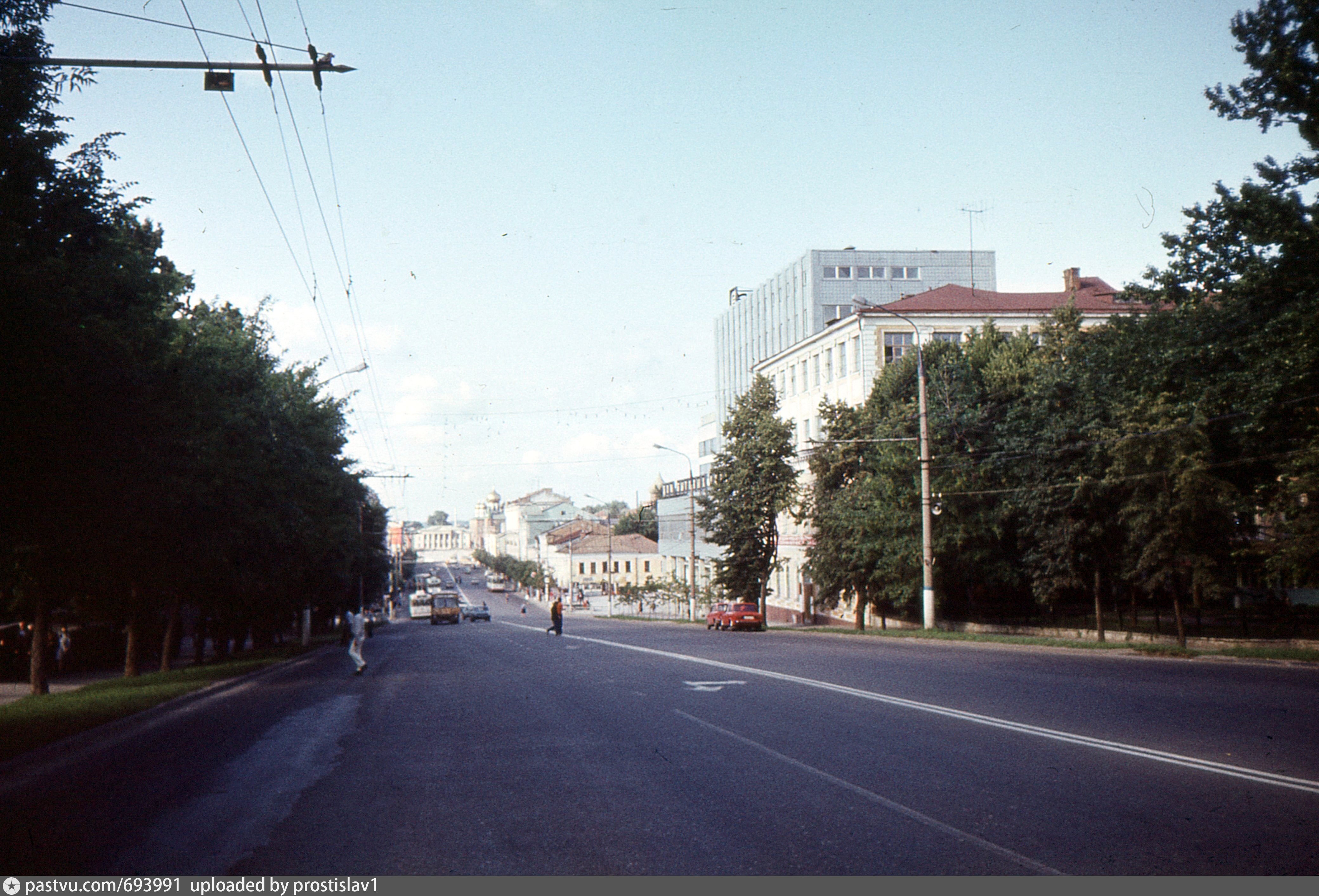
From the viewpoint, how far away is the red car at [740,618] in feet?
174

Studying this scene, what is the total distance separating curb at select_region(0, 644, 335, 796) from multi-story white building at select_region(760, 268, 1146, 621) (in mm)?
41329

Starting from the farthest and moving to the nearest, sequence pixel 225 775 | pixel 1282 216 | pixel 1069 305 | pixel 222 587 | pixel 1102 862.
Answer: pixel 1069 305
pixel 222 587
pixel 1282 216
pixel 225 775
pixel 1102 862

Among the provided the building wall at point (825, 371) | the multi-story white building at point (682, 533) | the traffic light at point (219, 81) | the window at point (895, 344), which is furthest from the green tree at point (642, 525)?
the traffic light at point (219, 81)

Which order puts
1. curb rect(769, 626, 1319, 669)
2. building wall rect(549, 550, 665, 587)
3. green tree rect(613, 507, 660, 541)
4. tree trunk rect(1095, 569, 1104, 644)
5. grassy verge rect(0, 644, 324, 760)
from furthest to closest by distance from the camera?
1. green tree rect(613, 507, 660, 541)
2. building wall rect(549, 550, 665, 587)
3. tree trunk rect(1095, 569, 1104, 644)
4. curb rect(769, 626, 1319, 669)
5. grassy verge rect(0, 644, 324, 760)

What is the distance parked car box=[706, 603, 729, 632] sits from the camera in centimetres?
5416

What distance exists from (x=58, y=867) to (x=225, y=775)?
161 inches

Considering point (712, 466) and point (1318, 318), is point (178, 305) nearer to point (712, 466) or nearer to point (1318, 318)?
point (1318, 318)

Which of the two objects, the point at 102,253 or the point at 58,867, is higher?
the point at 102,253

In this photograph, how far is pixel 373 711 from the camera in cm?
1716

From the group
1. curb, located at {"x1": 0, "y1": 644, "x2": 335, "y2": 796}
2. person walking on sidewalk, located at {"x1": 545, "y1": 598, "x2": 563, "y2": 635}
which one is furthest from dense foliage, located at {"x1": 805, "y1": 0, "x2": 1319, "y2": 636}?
curb, located at {"x1": 0, "y1": 644, "x2": 335, "y2": 796}

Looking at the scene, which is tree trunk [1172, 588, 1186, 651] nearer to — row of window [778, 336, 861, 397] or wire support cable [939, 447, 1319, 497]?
wire support cable [939, 447, 1319, 497]

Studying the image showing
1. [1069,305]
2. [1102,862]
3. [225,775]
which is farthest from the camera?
[1069,305]

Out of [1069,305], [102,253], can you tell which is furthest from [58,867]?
[1069,305]

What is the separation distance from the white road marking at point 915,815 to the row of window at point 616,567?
445 feet
